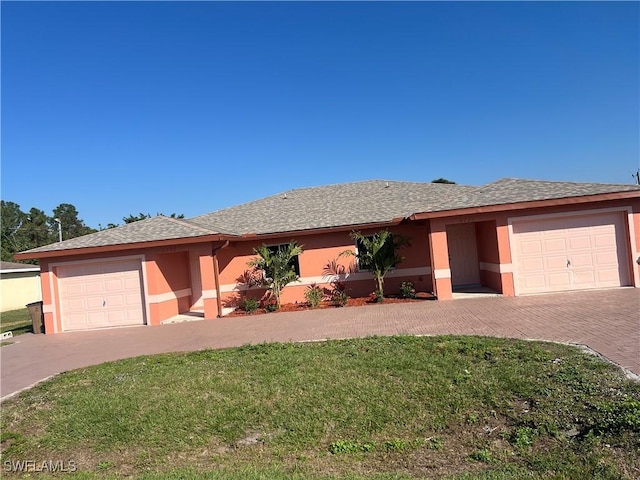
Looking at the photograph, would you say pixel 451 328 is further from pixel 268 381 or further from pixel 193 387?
pixel 193 387

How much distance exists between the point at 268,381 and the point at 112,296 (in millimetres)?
11174

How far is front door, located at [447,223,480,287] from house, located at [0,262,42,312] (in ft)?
97.7

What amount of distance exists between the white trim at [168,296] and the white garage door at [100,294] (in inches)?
22.5

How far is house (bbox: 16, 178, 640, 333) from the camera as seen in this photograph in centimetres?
1427

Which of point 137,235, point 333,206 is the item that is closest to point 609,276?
point 333,206

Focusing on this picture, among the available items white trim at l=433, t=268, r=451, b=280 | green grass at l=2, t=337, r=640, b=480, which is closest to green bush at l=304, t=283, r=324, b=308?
white trim at l=433, t=268, r=451, b=280

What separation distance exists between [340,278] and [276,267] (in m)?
2.80

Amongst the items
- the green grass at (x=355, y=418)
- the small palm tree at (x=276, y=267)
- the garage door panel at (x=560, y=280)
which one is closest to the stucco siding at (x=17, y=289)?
the small palm tree at (x=276, y=267)

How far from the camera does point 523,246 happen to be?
1457 cm

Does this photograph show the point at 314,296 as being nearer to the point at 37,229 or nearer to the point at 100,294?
the point at 100,294

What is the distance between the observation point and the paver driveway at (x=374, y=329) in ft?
28.5

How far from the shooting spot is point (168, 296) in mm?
16609

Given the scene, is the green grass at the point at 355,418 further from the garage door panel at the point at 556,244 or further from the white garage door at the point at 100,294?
the white garage door at the point at 100,294

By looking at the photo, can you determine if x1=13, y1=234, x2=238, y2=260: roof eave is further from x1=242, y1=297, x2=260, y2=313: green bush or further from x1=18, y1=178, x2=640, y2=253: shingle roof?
x1=242, y1=297, x2=260, y2=313: green bush
